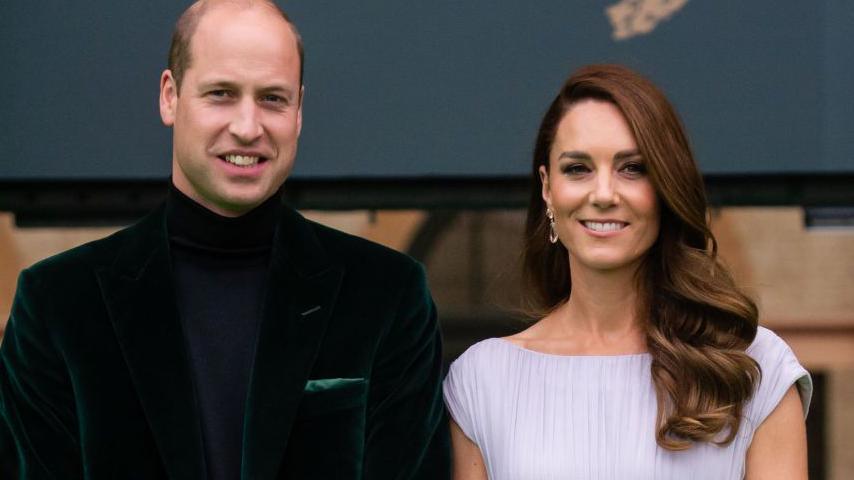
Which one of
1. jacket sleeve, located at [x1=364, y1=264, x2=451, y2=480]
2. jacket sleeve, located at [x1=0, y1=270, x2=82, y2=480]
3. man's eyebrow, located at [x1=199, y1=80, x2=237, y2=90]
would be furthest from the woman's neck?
jacket sleeve, located at [x1=0, y1=270, x2=82, y2=480]

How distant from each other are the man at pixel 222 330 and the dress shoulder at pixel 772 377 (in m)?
0.63

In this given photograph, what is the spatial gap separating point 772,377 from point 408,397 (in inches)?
27.4

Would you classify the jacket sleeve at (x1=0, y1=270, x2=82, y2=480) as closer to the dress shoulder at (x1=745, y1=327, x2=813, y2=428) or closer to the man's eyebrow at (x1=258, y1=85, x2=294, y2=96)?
the man's eyebrow at (x1=258, y1=85, x2=294, y2=96)

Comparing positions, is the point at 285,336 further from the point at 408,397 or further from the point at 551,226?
the point at 551,226

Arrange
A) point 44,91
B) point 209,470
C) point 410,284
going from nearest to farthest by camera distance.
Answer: point 209,470 → point 410,284 → point 44,91

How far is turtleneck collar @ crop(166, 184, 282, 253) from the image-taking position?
97.6 inches

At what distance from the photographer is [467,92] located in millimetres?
3295

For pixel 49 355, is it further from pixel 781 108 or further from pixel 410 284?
pixel 781 108

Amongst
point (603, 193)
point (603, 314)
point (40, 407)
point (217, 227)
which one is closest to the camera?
point (40, 407)

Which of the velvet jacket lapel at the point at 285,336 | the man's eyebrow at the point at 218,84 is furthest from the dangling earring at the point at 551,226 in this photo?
the man's eyebrow at the point at 218,84

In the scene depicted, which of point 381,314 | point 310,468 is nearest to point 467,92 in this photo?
point 381,314

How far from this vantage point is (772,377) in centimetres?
267

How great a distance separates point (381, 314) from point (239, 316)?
249 mm

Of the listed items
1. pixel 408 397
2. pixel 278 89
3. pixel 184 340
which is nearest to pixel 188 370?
pixel 184 340
